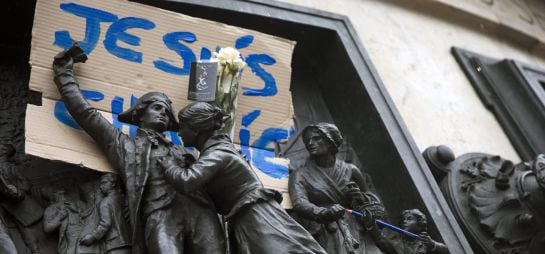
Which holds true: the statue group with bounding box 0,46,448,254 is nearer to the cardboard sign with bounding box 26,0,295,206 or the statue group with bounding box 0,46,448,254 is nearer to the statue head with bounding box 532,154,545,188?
the cardboard sign with bounding box 26,0,295,206

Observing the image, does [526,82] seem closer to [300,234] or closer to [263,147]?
[263,147]

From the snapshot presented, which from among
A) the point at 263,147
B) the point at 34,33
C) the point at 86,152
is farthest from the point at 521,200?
the point at 34,33

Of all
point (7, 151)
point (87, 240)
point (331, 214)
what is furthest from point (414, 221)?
point (7, 151)

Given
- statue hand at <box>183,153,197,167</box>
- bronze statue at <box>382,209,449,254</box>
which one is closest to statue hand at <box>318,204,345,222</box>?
bronze statue at <box>382,209,449,254</box>

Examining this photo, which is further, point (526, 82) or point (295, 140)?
point (526, 82)

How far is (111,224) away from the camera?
3445 mm

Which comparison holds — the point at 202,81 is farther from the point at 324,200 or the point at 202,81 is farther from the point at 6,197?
the point at 6,197

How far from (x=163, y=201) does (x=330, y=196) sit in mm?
1016

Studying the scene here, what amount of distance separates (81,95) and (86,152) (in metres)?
0.28

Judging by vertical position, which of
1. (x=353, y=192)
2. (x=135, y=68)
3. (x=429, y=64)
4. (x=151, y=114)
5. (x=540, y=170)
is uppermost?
(x=429, y=64)

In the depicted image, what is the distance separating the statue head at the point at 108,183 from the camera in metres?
3.59

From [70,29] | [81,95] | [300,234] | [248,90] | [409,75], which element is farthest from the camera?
[409,75]

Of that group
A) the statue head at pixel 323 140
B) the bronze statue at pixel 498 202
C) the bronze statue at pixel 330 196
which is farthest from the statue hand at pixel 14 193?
the bronze statue at pixel 498 202

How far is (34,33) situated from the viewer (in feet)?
12.6
